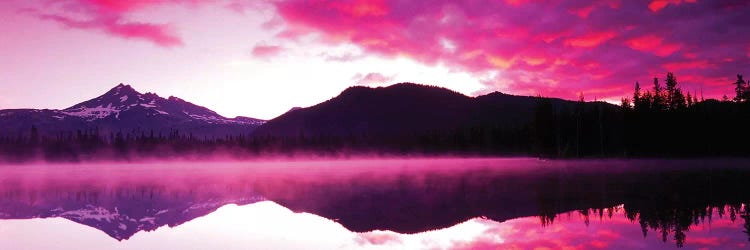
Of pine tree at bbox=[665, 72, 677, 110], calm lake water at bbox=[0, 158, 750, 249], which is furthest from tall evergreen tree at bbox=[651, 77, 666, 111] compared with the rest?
calm lake water at bbox=[0, 158, 750, 249]

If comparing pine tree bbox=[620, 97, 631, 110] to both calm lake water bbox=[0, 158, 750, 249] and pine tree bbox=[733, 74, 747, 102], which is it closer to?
pine tree bbox=[733, 74, 747, 102]

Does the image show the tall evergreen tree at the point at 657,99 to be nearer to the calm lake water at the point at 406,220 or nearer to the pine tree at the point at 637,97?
the pine tree at the point at 637,97

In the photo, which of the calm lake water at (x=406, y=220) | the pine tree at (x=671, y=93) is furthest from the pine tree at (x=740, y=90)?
the calm lake water at (x=406, y=220)

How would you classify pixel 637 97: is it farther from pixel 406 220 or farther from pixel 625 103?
pixel 406 220

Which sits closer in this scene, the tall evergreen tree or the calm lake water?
the calm lake water

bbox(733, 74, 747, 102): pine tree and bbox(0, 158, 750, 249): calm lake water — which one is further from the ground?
bbox(733, 74, 747, 102): pine tree

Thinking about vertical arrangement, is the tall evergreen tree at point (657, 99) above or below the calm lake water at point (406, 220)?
above

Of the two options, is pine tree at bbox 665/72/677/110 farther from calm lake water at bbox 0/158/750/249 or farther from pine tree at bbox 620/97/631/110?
calm lake water at bbox 0/158/750/249

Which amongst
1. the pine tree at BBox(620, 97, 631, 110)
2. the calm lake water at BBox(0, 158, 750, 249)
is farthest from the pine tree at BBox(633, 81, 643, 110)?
the calm lake water at BBox(0, 158, 750, 249)

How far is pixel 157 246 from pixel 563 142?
118 metres

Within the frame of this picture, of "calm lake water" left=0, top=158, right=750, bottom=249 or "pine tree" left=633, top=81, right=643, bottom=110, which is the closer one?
"calm lake water" left=0, top=158, right=750, bottom=249

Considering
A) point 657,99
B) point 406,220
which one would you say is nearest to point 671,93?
point 657,99

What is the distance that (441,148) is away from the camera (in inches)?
7736

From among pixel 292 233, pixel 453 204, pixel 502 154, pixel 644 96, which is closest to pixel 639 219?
pixel 453 204
